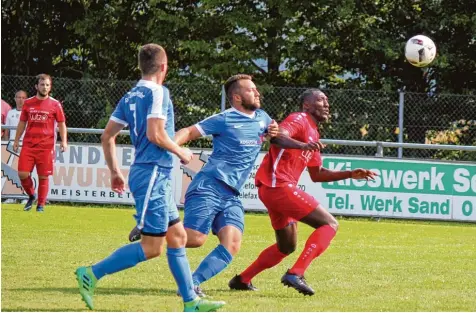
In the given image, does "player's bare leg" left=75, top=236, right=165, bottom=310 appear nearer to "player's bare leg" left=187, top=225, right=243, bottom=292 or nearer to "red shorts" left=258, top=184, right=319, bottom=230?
"player's bare leg" left=187, top=225, right=243, bottom=292

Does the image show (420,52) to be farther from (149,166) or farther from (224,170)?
(149,166)

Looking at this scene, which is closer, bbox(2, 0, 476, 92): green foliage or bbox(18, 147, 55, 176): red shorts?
bbox(18, 147, 55, 176): red shorts

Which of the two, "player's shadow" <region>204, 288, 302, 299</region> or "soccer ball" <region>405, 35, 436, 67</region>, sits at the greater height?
"soccer ball" <region>405, 35, 436, 67</region>

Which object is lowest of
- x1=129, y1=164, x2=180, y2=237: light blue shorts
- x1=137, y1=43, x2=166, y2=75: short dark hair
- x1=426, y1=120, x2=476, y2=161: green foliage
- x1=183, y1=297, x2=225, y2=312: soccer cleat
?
x1=426, y1=120, x2=476, y2=161: green foliage

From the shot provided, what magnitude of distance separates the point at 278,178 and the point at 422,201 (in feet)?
33.6

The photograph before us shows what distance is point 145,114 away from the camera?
306 inches

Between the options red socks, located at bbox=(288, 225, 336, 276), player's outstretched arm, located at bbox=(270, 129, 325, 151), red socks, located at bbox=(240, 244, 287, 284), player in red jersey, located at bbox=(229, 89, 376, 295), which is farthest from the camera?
red socks, located at bbox=(240, 244, 287, 284)

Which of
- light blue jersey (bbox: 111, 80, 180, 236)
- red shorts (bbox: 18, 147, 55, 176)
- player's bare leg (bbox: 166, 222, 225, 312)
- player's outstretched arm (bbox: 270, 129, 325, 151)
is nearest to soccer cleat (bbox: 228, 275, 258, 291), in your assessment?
player's outstretched arm (bbox: 270, 129, 325, 151)

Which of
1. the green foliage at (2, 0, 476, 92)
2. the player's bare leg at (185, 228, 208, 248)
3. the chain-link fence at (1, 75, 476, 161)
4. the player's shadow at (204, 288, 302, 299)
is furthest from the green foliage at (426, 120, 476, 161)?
the player's bare leg at (185, 228, 208, 248)

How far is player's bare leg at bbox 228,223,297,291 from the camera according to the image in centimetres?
963

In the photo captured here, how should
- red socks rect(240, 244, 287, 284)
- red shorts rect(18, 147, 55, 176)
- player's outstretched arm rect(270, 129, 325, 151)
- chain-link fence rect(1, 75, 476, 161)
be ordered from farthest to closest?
chain-link fence rect(1, 75, 476, 161), red shorts rect(18, 147, 55, 176), red socks rect(240, 244, 287, 284), player's outstretched arm rect(270, 129, 325, 151)

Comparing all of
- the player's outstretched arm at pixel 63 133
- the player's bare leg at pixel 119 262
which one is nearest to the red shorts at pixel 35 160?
the player's outstretched arm at pixel 63 133

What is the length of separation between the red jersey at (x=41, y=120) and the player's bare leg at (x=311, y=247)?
29.0 feet

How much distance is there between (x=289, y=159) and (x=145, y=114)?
2.20 metres
